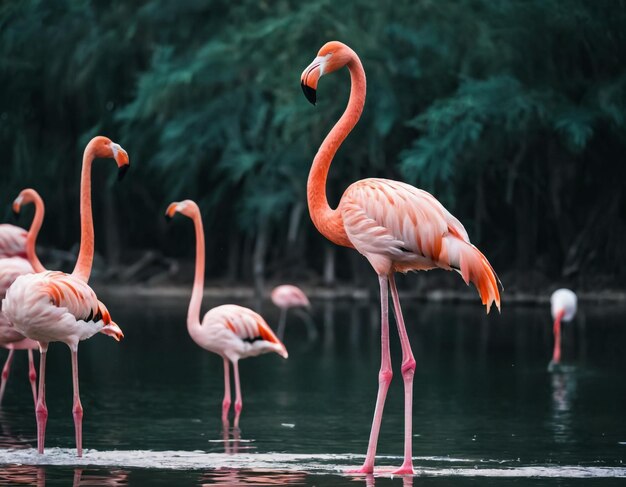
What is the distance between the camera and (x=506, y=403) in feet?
34.7

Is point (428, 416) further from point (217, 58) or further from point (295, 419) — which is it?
point (217, 58)

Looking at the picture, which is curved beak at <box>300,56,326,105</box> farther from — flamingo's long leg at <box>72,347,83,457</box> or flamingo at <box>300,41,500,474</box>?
flamingo's long leg at <box>72,347,83,457</box>

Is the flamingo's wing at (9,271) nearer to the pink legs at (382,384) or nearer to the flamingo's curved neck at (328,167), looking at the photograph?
the flamingo's curved neck at (328,167)

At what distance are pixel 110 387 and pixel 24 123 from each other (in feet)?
66.1

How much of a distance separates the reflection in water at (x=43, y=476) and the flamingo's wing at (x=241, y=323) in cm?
358

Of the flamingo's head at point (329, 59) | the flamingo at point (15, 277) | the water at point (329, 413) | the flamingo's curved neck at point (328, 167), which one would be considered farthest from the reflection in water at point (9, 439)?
the flamingo's head at point (329, 59)

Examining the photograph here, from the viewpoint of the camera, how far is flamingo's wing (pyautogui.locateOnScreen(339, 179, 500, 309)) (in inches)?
281

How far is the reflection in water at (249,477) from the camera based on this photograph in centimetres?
670

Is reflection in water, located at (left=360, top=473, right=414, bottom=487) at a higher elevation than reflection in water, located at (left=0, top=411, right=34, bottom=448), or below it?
below

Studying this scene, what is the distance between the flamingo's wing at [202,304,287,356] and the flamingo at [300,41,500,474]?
336 cm

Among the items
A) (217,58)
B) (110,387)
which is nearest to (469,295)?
(217,58)

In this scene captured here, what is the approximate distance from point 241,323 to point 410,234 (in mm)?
3728

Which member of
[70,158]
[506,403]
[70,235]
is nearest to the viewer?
[506,403]

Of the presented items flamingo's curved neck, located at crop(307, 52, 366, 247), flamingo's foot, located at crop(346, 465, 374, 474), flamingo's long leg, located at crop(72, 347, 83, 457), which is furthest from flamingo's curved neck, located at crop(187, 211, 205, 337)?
flamingo's foot, located at crop(346, 465, 374, 474)
